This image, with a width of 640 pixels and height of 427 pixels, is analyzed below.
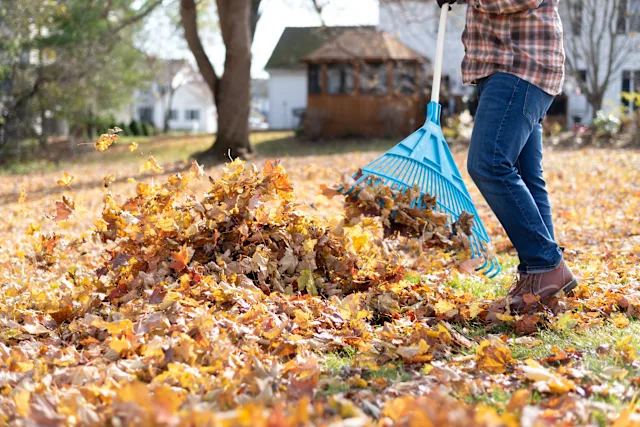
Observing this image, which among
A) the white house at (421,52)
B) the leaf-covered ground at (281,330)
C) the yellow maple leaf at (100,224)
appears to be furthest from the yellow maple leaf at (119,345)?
the white house at (421,52)

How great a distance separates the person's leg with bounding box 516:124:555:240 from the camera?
3562 millimetres

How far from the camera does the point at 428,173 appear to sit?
3816 mm

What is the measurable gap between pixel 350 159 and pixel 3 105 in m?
9.01

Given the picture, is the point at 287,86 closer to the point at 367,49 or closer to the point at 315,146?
the point at 367,49

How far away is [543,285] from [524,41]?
3.66 ft

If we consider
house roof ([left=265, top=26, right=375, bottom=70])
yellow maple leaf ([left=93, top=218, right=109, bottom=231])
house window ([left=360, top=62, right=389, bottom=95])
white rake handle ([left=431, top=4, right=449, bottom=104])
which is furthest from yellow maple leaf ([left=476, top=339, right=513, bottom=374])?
house roof ([left=265, top=26, right=375, bottom=70])

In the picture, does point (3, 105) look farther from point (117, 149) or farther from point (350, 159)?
point (350, 159)

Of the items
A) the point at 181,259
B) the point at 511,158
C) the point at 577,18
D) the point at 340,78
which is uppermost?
the point at 577,18

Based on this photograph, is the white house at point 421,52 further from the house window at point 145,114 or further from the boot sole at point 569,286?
the house window at point 145,114

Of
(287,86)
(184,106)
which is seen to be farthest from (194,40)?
(184,106)

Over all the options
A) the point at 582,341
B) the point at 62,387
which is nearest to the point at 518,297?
the point at 582,341

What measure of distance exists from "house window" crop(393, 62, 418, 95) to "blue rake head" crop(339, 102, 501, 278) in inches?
825

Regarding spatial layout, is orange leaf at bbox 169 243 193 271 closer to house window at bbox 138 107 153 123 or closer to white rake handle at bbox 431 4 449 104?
white rake handle at bbox 431 4 449 104

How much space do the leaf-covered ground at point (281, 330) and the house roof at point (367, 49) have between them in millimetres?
20938
